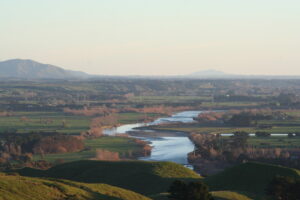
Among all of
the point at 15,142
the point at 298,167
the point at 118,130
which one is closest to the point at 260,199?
the point at 298,167

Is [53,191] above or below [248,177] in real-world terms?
above

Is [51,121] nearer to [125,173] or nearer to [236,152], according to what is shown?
[236,152]

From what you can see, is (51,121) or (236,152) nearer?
(236,152)

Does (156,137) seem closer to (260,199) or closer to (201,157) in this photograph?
(201,157)

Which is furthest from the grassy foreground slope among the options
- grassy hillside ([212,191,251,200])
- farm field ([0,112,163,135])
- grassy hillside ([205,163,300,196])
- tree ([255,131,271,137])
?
farm field ([0,112,163,135])

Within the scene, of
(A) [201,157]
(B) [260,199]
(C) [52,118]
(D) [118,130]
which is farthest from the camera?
(C) [52,118]

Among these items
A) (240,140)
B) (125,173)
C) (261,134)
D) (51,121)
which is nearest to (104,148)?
(240,140)
